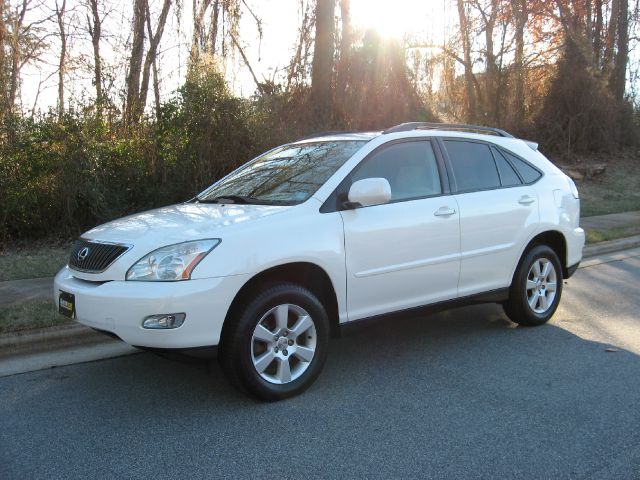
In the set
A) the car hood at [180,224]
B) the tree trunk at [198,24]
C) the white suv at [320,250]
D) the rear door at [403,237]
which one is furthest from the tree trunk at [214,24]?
the car hood at [180,224]

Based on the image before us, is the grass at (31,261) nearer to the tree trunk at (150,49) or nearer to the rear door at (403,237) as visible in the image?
the tree trunk at (150,49)

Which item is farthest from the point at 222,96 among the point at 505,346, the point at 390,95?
the point at 505,346

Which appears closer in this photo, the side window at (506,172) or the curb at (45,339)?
the curb at (45,339)

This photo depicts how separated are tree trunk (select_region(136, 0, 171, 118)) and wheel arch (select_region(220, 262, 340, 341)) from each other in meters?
7.62

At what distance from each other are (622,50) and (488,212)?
Result: 63.7 feet

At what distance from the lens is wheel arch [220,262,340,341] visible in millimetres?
3891

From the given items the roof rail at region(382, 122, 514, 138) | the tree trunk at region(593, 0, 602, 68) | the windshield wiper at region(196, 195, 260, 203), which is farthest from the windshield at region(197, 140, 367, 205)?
the tree trunk at region(593, 0, 602, 68)

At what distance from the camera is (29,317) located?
5512 millimetres

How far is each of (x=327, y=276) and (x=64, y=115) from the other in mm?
7189

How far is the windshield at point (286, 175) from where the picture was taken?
14.9 feet

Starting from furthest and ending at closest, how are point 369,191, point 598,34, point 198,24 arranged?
point 598,34 → point 198,24 → point 369,191

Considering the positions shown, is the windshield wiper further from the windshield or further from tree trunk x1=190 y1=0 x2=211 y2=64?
tree trunk x1=190 y1=0 x2=211 y2=64

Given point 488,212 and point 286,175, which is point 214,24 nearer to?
point 286,175

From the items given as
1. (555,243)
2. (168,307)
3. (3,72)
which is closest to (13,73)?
(3,72)
